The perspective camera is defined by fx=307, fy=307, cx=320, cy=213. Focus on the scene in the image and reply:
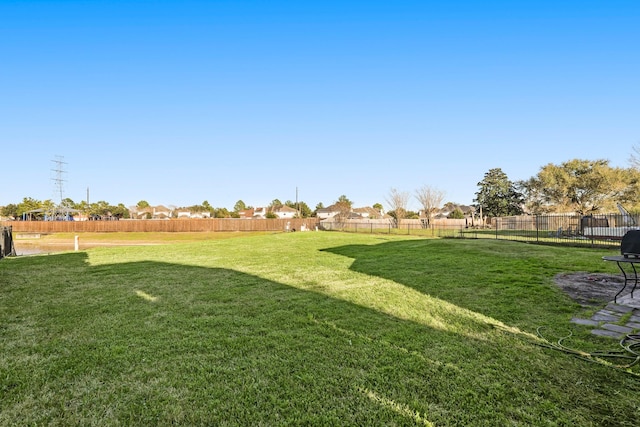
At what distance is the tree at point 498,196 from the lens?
50500mm

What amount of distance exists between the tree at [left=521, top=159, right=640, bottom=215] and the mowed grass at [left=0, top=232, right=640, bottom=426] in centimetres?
3348

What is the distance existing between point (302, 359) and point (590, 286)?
557 cm

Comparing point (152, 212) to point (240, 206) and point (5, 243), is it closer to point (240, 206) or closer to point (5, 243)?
point (240, 206)

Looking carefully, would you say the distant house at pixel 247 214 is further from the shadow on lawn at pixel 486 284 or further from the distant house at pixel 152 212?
the shadow on lawn at pixel 486 284

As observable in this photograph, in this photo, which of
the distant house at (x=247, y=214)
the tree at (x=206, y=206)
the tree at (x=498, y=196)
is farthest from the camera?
the tree at (x=206, y=206)

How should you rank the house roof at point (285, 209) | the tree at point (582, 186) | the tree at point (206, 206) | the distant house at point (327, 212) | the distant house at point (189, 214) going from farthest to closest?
the tree at point (206, 206)
the distant house at point (189, 214)
the house roof at point (285, 209)
the distant house at point (327, 212)
the tree at point (582, 186)

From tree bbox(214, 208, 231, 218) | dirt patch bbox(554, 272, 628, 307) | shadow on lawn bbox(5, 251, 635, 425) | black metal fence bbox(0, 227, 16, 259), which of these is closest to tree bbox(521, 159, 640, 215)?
dirt patch bbox(554, 272, 628, 307)

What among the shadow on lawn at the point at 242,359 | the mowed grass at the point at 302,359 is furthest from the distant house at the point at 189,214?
the shadow on lawn at the point at 242,359

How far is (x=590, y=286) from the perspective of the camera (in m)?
5.34

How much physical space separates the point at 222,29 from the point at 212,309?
16.7m

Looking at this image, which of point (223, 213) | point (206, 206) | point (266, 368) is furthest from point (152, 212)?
point (266, 368)

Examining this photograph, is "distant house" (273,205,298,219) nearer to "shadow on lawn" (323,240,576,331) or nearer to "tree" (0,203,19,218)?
"tree" (0,203,19,218)

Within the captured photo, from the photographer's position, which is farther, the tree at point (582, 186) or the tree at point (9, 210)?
the tree at point (9, 210)

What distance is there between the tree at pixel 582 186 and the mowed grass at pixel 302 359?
3348cm
